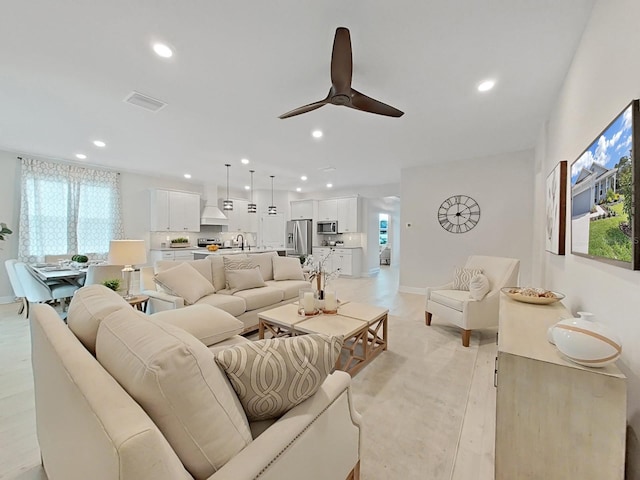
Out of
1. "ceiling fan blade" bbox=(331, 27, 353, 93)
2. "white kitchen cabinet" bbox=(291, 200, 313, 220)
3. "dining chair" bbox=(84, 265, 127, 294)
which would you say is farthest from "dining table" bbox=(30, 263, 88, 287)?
"white kitchen cabinet" bbox=(291, 200, 313, 220)

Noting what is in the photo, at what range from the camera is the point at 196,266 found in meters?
3.41

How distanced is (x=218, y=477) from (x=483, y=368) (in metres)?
2.61

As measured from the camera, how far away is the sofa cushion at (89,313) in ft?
3.58

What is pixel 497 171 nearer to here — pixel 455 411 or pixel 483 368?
pixel 483 368

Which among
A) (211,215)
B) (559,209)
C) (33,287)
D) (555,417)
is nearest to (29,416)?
(33,287)

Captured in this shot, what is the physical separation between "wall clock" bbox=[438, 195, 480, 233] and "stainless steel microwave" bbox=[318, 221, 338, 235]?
3.28m

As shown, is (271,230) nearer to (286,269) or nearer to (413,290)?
(286,269)

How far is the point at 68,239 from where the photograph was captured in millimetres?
5203

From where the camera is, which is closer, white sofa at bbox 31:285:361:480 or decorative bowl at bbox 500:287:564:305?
white sofa at bbox 31:285:361:480

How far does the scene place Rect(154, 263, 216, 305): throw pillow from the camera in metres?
2.93

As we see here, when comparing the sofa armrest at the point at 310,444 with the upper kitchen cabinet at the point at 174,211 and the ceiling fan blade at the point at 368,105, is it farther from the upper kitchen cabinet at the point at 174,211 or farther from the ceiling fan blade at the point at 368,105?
the upper kitchen cabinet at the point at 174,211

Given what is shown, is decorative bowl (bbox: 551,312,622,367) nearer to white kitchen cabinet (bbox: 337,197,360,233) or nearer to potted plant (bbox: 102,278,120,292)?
potted plant (bbox: 102,278,120,292)

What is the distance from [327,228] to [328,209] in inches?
22.6

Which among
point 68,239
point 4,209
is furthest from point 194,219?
point 4,209
